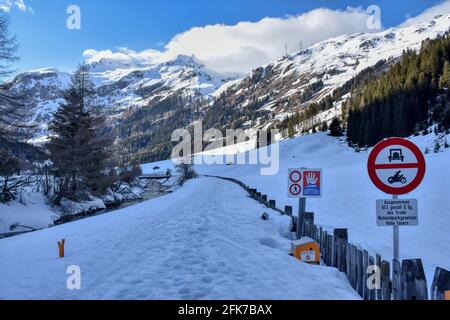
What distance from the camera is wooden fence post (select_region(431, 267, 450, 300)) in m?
4.80

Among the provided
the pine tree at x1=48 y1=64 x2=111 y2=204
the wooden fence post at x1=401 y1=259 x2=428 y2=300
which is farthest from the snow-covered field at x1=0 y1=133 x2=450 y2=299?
the pine tree at x1=48 y1=64 x2=111 y2=204

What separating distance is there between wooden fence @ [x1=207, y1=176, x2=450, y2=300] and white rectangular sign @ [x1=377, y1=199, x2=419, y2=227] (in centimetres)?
60

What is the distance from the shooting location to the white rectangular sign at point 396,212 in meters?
6.05

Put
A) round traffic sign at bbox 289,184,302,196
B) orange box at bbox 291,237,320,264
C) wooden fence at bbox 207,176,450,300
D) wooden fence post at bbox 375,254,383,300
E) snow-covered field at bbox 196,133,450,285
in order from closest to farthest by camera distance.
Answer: wooden fence at bbox 207,176,450,300, wooden fence post at bbox 375,254,383,300, orange box at bbox 291,237,320,264, round traffic sign at bbox 289,184,302,196, snow-covered field at bbox 196,133,450,285

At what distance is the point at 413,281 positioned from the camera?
5.05 m

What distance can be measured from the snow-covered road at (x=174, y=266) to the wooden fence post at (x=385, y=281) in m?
0.53

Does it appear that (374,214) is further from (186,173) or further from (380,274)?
(186,173)

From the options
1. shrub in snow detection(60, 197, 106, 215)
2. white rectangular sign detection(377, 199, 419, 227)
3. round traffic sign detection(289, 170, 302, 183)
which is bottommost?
shrub in snow detection(60, 197, 106, 215)

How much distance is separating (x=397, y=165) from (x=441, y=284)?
6.23ft

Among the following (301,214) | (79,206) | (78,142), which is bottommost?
(79,206)

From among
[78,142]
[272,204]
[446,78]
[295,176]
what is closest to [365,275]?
[295,176]

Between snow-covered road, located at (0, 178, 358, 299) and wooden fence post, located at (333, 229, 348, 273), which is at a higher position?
wooden fence post, located at (333, 229, 348, 273)

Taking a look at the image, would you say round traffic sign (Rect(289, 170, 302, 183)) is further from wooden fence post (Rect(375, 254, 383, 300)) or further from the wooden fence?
wooden fence post (Rect(375, 254, 383, 300))
